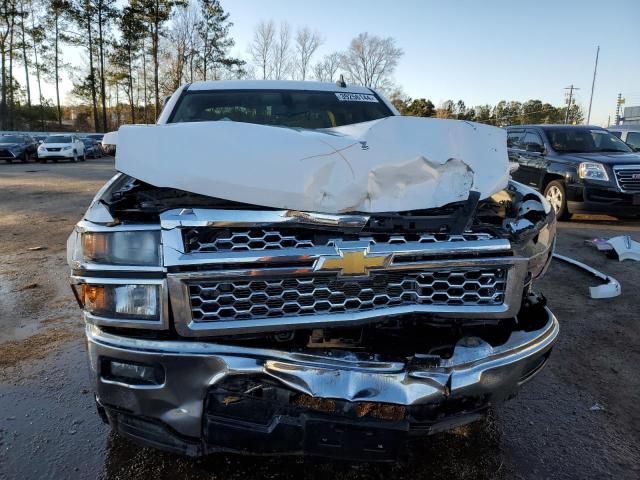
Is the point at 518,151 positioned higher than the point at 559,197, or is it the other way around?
the point at 518,151

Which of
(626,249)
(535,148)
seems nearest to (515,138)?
(535,148)

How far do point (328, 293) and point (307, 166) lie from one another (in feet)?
1.73

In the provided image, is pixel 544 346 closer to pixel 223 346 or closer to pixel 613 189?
pixel 223 346

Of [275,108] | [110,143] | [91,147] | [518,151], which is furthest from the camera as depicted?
[91,147]

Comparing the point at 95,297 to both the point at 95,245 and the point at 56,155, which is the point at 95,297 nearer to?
the point at 95,245

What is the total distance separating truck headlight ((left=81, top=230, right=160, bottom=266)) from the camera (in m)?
1.84

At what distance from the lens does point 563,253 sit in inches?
248

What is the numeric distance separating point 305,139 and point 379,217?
0.50 metres

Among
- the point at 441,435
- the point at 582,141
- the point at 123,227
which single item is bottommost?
the point at 441,435

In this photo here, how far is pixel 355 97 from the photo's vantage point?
13.3 ft

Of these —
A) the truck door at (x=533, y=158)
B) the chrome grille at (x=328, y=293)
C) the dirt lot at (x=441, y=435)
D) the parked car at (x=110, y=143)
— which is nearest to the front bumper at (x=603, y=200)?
the truck door at (x=533, y=158)

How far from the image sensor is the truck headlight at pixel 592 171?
802cm

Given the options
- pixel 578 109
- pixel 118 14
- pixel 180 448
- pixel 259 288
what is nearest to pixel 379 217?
pixel 259 288

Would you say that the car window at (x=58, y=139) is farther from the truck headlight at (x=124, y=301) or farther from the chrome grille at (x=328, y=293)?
the chrome grille at (x=328, y=293)
